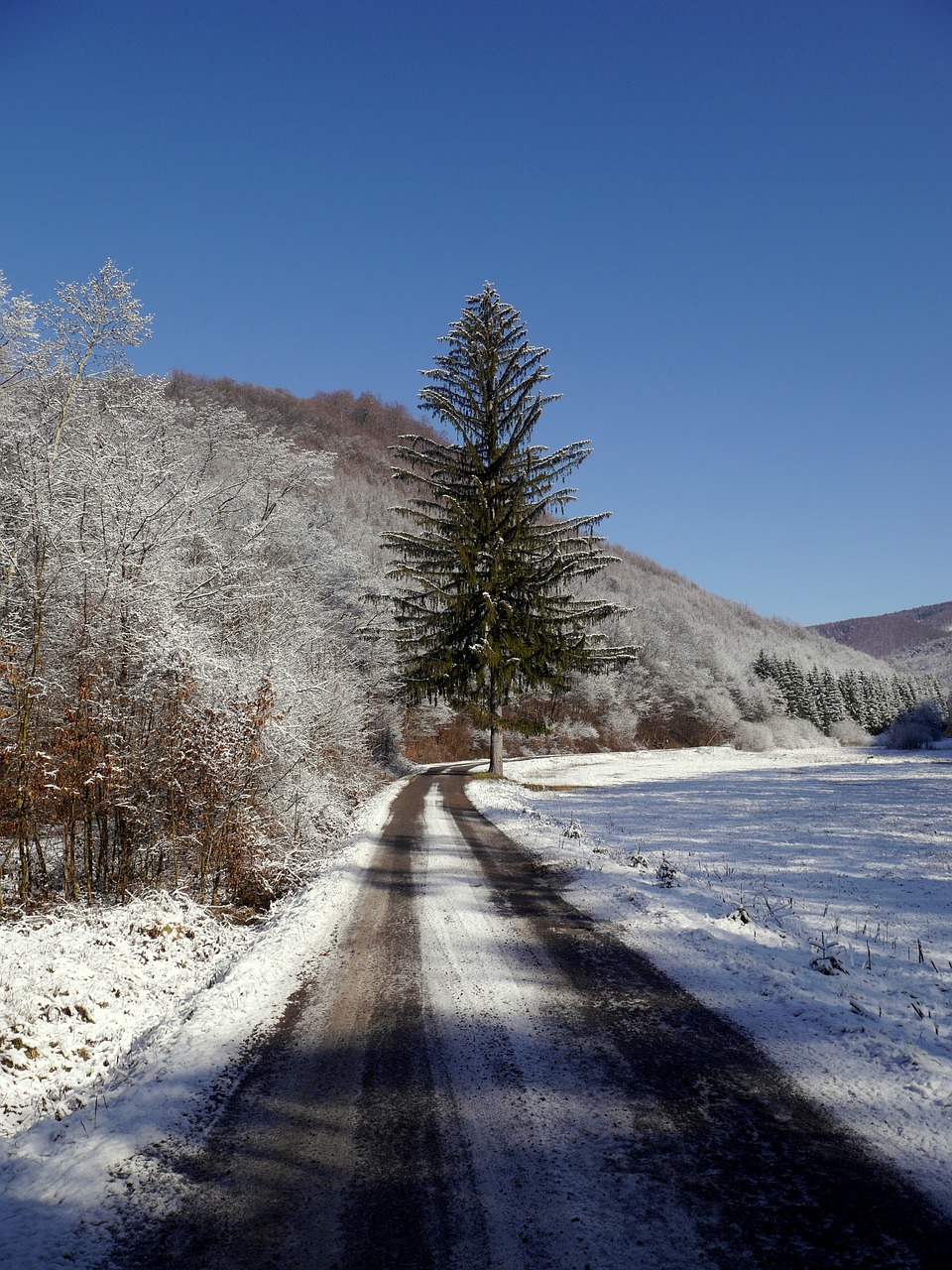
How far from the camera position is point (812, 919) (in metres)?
7.54

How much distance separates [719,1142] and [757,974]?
2443 millimetres

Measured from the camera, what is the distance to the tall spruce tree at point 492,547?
2395 centimetres

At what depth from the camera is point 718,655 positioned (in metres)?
81.4

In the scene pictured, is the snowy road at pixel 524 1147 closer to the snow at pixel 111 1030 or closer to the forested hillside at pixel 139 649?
the snow at pixel 111 1030

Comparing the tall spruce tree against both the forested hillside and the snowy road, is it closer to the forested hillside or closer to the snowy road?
the forested hillside

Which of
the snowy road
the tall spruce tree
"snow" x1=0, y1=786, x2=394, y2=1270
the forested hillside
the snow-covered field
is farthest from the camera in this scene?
the tall spruce tree

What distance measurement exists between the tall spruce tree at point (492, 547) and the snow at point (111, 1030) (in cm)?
1490

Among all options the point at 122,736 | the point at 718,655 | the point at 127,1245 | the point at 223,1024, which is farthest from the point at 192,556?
the point at 718,655

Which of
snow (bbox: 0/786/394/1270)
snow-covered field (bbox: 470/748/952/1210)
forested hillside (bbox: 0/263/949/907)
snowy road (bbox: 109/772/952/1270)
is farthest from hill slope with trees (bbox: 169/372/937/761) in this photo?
snowy road (bbox: 109/772/952/1270)

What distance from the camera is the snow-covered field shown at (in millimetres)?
3811

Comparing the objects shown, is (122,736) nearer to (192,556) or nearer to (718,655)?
(192,556)

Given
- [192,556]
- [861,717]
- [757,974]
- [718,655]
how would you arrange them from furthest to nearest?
[861,717] < [718,655] < [192,556] < [757,974]

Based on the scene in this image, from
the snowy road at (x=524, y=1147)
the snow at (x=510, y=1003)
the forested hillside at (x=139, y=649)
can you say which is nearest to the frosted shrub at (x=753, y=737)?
the forested hillside at (x=139, y=649)

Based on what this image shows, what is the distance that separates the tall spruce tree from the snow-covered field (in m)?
5.54
